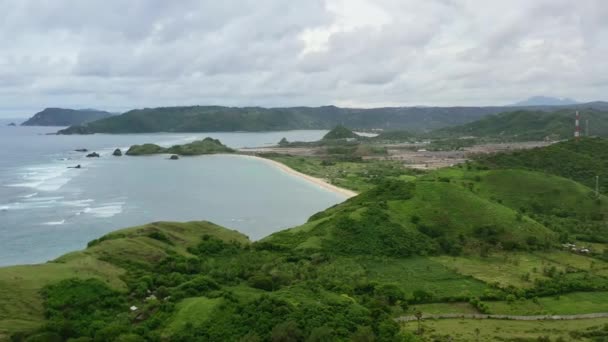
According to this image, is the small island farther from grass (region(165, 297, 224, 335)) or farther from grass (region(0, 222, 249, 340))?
grass (region(165, 297, 224, 335))

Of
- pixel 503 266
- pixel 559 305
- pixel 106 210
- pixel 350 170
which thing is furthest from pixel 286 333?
pixel 350 170

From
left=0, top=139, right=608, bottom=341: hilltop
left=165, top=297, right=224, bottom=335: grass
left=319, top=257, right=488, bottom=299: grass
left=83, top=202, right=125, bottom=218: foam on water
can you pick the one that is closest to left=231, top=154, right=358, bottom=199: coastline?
left=0, top=139, right=608, bottom=341: hilltop

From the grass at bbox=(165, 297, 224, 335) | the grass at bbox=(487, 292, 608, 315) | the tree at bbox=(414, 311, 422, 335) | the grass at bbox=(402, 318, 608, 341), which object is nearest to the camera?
the grass at bbox=(165, 297, 224, 335)

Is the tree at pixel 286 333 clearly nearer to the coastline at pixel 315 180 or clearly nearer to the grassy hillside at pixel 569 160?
the coastline at pixel 315 180

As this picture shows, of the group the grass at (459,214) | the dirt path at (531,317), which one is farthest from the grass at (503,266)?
the dirt path at (531,317)

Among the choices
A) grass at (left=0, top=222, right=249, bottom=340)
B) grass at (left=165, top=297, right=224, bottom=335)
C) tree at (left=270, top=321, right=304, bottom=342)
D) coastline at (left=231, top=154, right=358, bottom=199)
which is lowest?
coastline at (left=231, top=154, right=358, bottom=199)

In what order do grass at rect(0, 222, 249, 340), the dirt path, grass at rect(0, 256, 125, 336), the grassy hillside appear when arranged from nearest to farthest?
grass at rect(0, 256, 125, 336)
grass at rect(0, 222, 249, 340)
the dirt path
the grassy hillside

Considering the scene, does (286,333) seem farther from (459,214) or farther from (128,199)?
(128,199)
